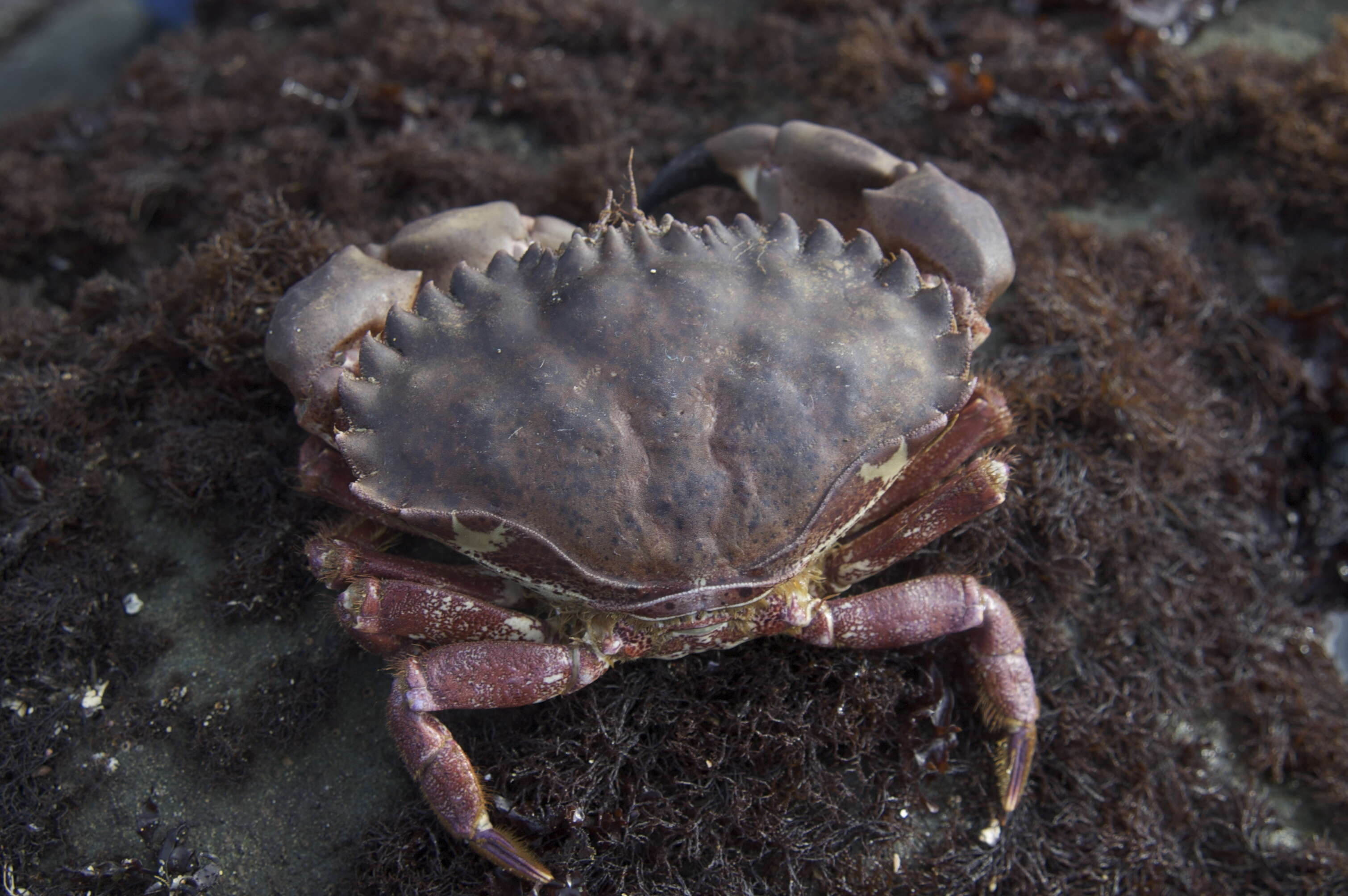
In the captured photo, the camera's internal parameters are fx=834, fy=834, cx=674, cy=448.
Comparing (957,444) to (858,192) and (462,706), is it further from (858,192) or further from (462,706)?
(462,706)

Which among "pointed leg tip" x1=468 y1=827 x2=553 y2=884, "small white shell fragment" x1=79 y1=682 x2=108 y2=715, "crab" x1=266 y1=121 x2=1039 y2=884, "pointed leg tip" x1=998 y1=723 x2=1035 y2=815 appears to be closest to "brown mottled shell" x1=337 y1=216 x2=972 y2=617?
"crab" x1=266 y1=121 x2=1039 y2=884

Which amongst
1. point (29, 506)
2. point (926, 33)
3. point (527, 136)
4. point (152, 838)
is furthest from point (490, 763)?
point (926, 33)

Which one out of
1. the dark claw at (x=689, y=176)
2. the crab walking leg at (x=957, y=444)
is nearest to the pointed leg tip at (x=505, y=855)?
the crab walking leg at (x=957, y=444)

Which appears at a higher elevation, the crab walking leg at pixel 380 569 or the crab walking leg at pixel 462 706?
the crab walking leg at pixel 380 569

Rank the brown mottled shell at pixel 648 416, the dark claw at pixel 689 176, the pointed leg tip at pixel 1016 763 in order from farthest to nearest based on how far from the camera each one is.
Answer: the dark claw at pixel 689 176
the pointed leg tip at pixel 1016 763
the brown mottled shell at pixel 648 416

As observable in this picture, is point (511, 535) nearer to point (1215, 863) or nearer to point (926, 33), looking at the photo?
point (1215, 863)

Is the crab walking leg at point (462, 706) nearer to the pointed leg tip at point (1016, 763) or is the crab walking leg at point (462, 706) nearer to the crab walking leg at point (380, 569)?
the crab walking leg at point (380, 569)
